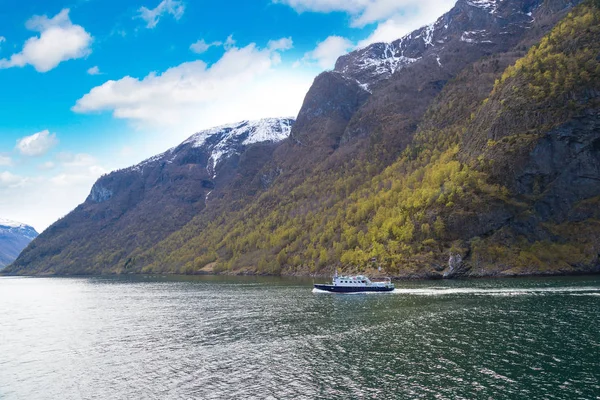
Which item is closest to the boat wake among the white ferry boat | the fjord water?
the fjord water

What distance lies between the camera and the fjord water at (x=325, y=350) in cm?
4862

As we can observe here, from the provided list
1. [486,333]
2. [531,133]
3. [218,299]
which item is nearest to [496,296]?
[486,333]

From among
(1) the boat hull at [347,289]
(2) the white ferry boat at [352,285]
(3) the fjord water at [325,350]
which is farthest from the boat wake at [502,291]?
(2) the white ferry boat at [352,285]

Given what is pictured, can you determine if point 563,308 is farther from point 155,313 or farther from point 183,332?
point 155,313

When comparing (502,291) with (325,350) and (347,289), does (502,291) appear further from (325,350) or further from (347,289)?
(325,350)

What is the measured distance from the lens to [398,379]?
50344 mm

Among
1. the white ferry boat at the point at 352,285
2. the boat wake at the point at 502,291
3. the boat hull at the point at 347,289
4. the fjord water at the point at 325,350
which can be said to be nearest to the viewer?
the fjord water at the point at 325,350

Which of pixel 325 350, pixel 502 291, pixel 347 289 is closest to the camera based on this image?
pixel 325 350

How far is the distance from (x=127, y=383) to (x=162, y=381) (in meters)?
4.55

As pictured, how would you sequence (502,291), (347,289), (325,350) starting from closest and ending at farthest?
(325,350)
(502,291)
(347,289)

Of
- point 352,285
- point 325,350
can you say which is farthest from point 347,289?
point 325,350

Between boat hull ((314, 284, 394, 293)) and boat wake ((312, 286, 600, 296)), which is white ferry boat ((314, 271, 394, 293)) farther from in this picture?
boat wake ((312, 286, 600, 296))

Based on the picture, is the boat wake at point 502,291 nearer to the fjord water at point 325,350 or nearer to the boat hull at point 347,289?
the fjord water at point 325,350

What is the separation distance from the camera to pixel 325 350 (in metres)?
65.4
